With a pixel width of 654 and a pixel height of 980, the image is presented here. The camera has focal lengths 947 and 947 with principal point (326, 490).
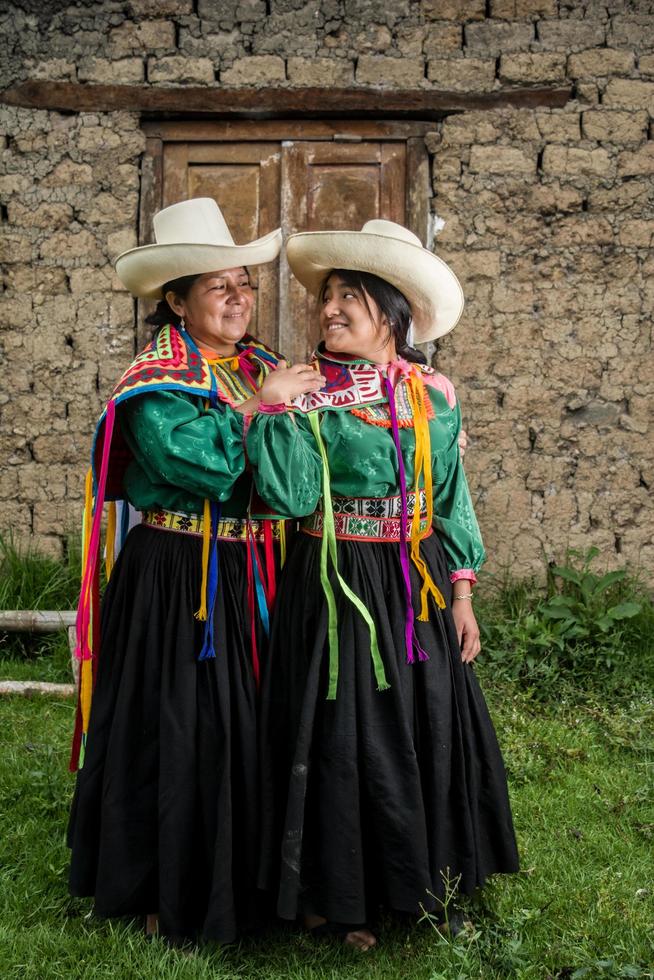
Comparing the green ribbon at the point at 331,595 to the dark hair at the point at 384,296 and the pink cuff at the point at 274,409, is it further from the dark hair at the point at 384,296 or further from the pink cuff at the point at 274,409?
the dark hair at the point at 384,296

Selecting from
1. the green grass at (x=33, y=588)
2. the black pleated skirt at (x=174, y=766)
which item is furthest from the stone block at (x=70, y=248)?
the black pleated skirt at (x=174, y=766)

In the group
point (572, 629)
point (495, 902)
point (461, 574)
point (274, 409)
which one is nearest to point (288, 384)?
point (274, 409)

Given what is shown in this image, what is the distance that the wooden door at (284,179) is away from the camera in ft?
16.4

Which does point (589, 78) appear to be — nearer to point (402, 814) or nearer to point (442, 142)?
point (442, 142)

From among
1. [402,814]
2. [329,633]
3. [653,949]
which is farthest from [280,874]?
[653,949]

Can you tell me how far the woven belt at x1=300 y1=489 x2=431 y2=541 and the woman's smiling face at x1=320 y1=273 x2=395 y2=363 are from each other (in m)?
0.40

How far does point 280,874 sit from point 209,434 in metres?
1.18

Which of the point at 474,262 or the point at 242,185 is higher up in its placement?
the point at 242,185

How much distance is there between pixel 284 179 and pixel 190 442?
2946 mm

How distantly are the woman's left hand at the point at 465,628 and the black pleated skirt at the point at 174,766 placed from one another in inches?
22.9

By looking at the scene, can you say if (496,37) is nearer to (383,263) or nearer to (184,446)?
(383,263)

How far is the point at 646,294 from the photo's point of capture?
4992mm

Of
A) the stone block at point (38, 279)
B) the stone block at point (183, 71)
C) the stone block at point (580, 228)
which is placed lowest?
the stone block at point (38, 279)

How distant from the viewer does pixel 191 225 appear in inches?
110
